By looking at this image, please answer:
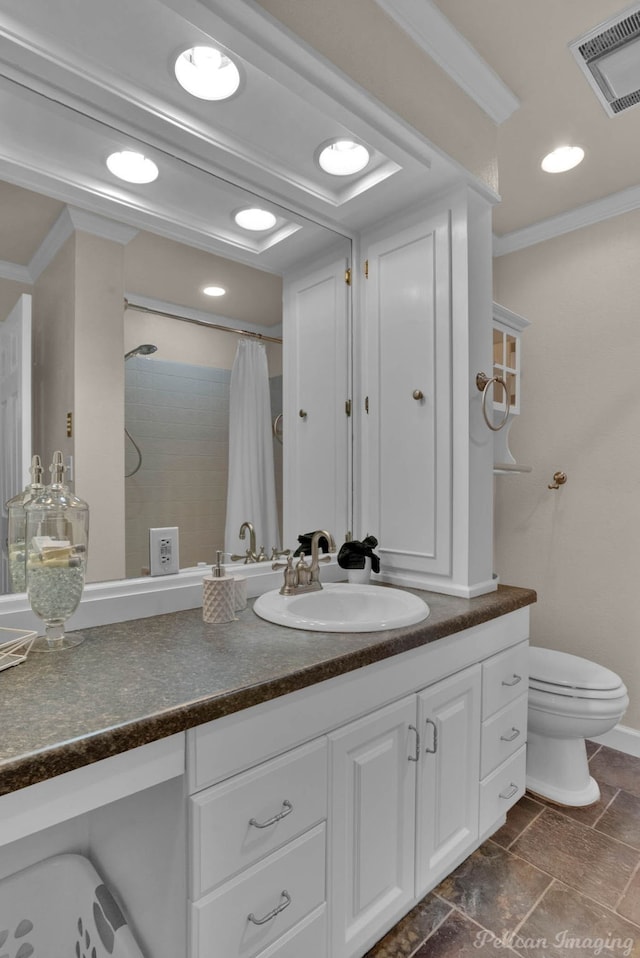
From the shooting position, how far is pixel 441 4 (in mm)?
1448

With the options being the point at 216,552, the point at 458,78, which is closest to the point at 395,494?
the point at 216,552

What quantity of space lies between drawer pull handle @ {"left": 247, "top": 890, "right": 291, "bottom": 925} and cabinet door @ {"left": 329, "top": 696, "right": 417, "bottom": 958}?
133mm

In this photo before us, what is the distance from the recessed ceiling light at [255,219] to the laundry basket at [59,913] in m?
1.77

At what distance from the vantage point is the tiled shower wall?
4.61 ft

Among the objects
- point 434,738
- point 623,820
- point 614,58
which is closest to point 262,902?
point 434,738

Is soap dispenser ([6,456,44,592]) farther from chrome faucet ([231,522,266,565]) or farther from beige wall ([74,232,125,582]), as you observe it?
chrome faucet ([231,522,266,565])

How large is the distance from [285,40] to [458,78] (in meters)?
0.73

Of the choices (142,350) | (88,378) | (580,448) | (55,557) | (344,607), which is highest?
(142,350)

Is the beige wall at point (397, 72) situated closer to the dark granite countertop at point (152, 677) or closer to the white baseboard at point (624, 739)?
the dark granite countertop at point (152, 677)

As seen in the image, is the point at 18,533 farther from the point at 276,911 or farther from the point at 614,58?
the point at 614,58

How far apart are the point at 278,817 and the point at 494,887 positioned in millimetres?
967

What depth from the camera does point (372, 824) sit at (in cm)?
121

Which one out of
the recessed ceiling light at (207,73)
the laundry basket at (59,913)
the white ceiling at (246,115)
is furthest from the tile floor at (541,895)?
the recessed ceiling light at (207,73)

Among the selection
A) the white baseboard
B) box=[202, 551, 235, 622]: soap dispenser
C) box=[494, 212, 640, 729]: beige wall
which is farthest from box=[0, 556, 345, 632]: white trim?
the white baseboard
